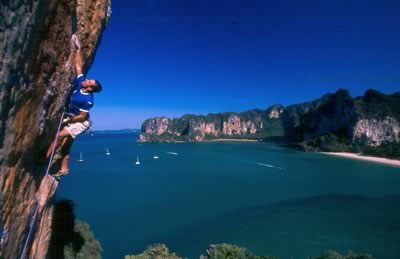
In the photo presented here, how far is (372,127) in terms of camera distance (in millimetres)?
99312

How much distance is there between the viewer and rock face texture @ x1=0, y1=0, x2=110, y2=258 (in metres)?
2.87

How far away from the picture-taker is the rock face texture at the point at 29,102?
9.42 ft

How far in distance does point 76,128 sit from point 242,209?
28921mm

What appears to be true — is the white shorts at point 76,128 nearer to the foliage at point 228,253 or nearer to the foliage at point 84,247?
the foliage at point 84,247

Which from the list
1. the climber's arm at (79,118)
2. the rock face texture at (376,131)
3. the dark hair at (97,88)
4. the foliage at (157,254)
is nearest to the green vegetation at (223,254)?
the foliage at (157,254)

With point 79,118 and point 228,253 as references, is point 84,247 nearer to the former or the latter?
point 228,253

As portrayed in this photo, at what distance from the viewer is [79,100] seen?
16.2 feet

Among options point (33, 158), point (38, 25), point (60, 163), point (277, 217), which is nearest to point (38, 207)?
point (33, 158)

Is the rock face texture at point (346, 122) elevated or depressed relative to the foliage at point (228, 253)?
elevated

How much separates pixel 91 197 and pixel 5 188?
36538 mm

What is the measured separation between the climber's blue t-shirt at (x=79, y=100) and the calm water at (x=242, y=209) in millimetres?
17679

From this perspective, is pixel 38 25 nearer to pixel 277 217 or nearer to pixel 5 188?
pixel 5 188

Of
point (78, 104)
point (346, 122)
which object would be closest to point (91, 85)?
point (78, 104)

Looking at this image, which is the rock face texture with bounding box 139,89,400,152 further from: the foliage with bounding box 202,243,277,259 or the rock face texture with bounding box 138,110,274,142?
the foliage with bounding box 202,243,277,259
